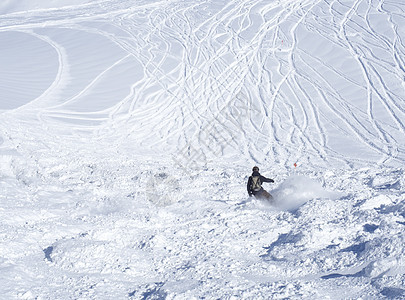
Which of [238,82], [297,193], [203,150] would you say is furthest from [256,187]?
[238,82]

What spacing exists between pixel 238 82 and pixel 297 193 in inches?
376

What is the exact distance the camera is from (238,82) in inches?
682

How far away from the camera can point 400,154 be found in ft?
39.1

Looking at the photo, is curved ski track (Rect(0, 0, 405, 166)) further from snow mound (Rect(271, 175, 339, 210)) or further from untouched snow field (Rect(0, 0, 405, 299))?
snow mound (Rect(271, 175, 339, 210))

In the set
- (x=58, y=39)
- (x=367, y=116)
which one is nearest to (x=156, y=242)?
(x=367, y=116)

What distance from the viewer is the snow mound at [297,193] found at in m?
8.04

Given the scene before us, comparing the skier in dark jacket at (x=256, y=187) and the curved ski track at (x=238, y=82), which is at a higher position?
the curved ski track at (x=238, y=82)

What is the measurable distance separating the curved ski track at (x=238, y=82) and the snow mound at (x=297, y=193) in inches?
125

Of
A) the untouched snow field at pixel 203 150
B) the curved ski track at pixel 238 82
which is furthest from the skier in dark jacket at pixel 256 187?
the curved ski track at pixel 238 82

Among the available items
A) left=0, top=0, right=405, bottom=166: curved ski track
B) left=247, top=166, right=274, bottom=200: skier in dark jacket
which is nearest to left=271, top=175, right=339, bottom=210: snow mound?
left=247, top=166, right=274, bottom=200: skier in dark jacket

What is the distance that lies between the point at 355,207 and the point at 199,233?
227 cm

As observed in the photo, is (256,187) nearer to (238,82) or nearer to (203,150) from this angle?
(203,150)

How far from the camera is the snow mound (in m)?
8.04

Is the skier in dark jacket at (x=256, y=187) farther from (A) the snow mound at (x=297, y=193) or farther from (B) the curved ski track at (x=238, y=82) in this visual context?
(B) the curved ski track at (x=238, y=82)
